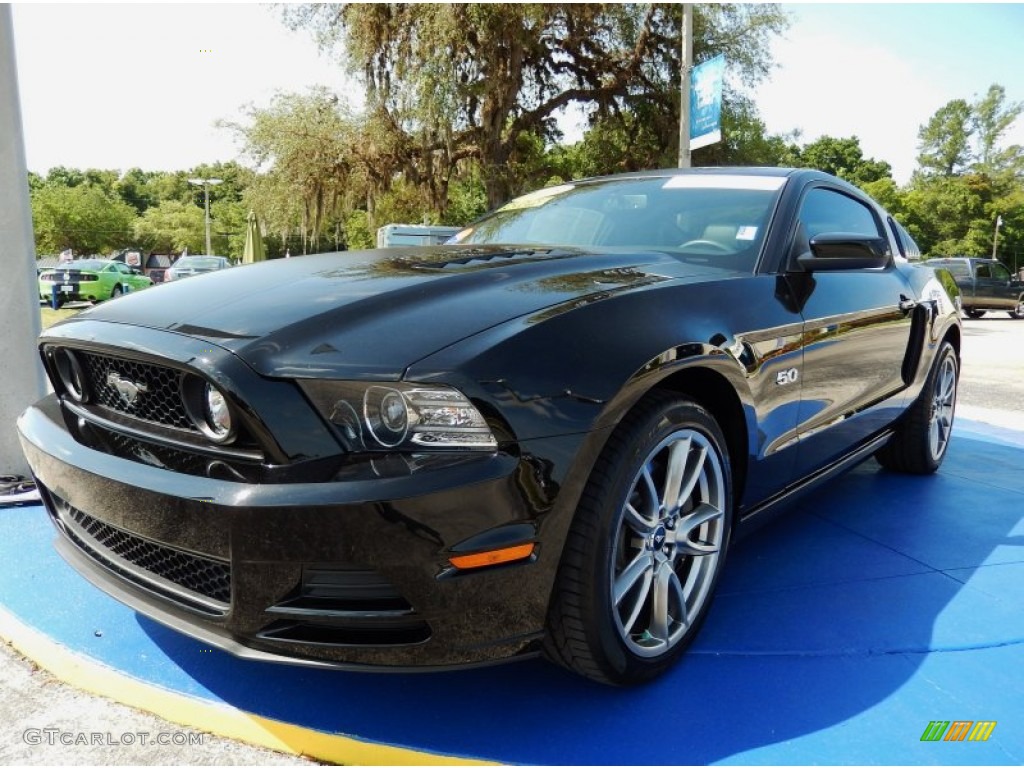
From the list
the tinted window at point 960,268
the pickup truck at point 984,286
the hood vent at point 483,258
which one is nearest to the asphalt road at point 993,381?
the hood vent at point 483,258

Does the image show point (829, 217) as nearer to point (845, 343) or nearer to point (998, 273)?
point (845, 343)

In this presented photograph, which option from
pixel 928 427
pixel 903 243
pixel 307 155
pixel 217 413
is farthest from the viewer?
pixel 307 155

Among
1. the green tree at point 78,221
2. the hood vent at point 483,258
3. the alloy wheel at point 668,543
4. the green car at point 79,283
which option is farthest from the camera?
the green tree at point 78,221

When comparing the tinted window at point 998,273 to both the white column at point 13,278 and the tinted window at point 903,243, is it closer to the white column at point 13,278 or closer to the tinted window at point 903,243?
the tinted window at point 903,243

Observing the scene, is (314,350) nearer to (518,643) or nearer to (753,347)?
(518,643)

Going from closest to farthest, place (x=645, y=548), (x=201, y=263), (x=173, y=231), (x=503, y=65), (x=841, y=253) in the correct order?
(x=645, y=548) → (x=841, y=253) → (x=503, y=65) → (x=201, y=263) → (x=173, y=231)

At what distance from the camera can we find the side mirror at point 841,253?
256cm

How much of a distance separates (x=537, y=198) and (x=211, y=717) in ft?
8.57

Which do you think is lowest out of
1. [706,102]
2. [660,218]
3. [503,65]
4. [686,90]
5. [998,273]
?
[998,273]

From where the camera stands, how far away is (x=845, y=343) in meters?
2.83

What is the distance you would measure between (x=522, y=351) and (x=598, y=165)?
57.9ft

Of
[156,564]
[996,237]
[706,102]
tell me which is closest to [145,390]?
[156,564]

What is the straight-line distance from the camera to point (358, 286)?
2.04 meters

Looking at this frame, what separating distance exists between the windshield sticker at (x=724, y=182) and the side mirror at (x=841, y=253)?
407mm
